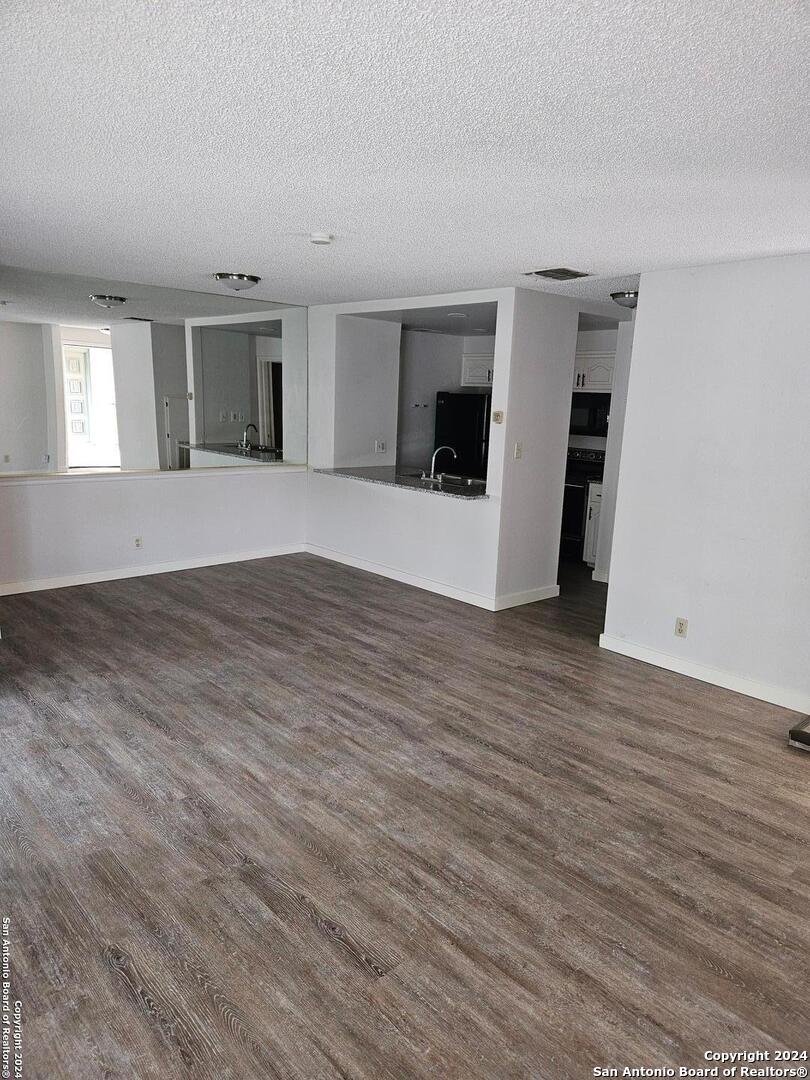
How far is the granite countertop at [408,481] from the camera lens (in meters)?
5.61

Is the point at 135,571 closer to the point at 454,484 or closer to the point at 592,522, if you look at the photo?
the point at 454,484

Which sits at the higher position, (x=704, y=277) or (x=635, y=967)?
(x=704, y=277)

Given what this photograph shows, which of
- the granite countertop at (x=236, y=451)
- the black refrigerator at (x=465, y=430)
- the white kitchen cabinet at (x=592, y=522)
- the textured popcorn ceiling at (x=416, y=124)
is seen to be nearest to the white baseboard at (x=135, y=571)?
the granite countertop at (x=236, y=451)

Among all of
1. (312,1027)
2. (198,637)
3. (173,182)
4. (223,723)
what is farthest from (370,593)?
(312,1027)

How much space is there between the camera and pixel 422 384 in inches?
327

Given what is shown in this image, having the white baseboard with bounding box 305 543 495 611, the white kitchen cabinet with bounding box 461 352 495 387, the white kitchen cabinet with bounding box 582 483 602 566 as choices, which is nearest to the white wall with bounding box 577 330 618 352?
the white kitchen cabinet with bounding box 461 352 495 387

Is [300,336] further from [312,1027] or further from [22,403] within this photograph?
[312,1027]

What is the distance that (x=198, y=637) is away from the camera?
4703 mm

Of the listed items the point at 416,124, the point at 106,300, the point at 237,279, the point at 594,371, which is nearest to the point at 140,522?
the point at 106,300

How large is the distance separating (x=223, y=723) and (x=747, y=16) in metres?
3.25

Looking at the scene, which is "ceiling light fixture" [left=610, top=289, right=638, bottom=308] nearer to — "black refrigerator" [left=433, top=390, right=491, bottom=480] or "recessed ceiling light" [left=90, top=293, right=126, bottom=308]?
"black refrigerator" [left=433, top=390, right=491, bottom=480]

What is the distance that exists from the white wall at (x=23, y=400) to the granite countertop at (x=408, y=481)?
2.42 meters

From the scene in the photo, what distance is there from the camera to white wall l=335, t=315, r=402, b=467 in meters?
6.64

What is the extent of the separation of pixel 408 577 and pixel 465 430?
2.68 metres
